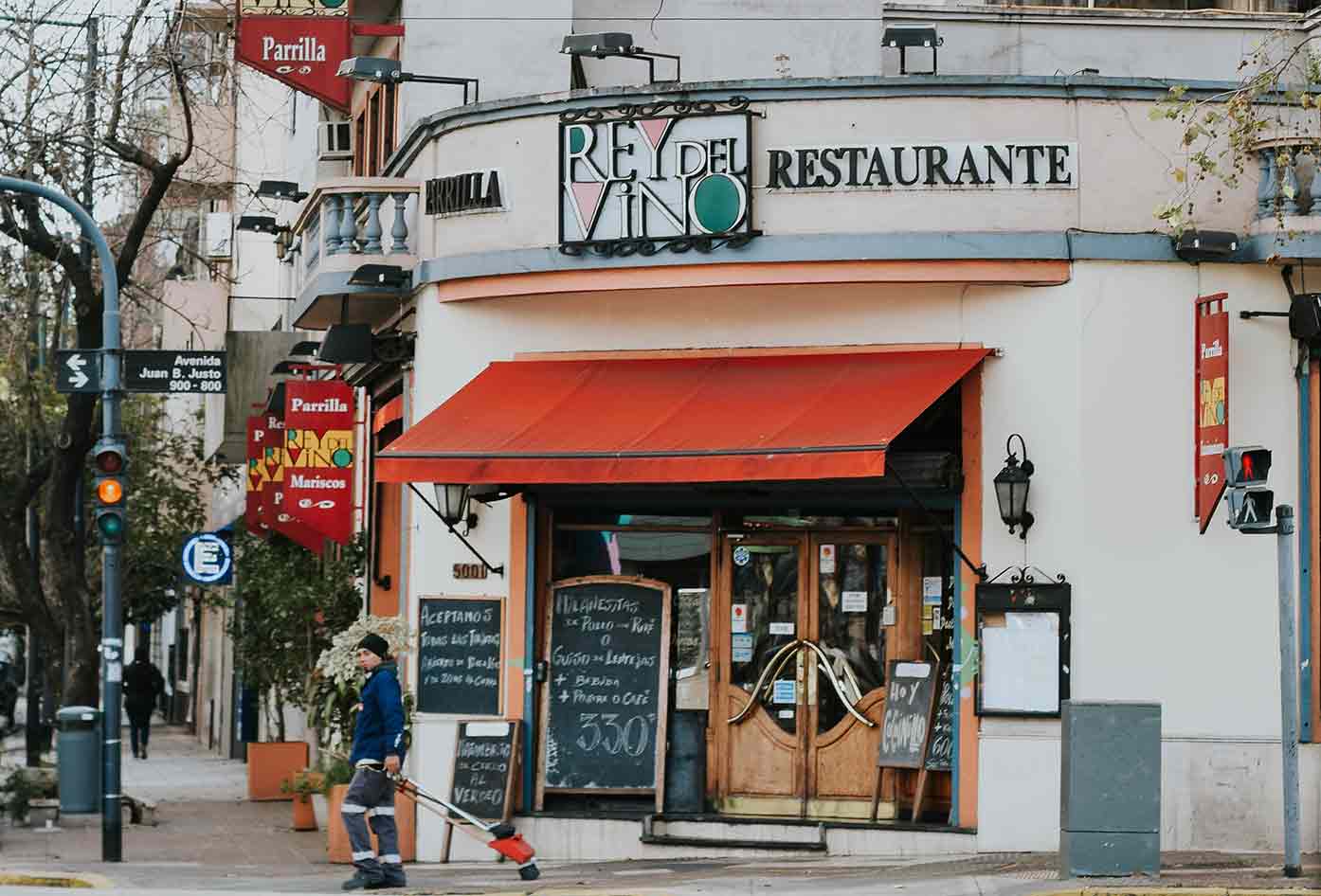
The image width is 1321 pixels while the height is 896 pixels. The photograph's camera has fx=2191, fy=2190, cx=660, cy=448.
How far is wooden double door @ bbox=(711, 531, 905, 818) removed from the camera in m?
16.8

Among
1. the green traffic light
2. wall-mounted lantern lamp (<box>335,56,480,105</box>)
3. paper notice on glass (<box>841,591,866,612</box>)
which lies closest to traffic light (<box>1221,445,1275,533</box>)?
paper notice on glass (<box>841,591,866,612</box>)

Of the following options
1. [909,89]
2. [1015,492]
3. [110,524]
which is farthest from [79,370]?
[1015,492]

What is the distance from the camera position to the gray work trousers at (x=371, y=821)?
48.4 feet

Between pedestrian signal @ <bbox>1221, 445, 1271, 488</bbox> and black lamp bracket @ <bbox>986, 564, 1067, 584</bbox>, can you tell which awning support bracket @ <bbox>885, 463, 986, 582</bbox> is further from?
pedestrian signal @ <bbox>1221, 445, 1271, 488</bbox>

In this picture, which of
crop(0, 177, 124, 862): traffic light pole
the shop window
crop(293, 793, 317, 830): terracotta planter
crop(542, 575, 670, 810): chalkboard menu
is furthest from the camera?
the shop window

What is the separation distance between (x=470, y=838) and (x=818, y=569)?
11.2 ft

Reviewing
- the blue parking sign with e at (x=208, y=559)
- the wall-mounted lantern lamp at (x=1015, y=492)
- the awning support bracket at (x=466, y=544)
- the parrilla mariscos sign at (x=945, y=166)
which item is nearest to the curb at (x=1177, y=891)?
the wall-mounted lantern lamp at (x=1015, y=492)

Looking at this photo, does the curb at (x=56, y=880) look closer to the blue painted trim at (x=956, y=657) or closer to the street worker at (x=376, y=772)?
the street worker at (x=376, y=772)

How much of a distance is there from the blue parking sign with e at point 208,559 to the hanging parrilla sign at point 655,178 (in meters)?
10.3

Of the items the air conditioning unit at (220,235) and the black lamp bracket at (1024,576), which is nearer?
the black lamp bracket at (1024,576)

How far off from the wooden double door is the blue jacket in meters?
3.12

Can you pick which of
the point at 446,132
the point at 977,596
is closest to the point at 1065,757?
the point at 977,596

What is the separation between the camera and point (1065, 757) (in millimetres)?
13828

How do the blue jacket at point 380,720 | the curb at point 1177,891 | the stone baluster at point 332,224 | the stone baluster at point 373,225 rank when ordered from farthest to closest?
the stone baluster at point 332,224, the stone baluster at point 373,225, the blue jacket at point 380,720, the curb at point 1177,891
